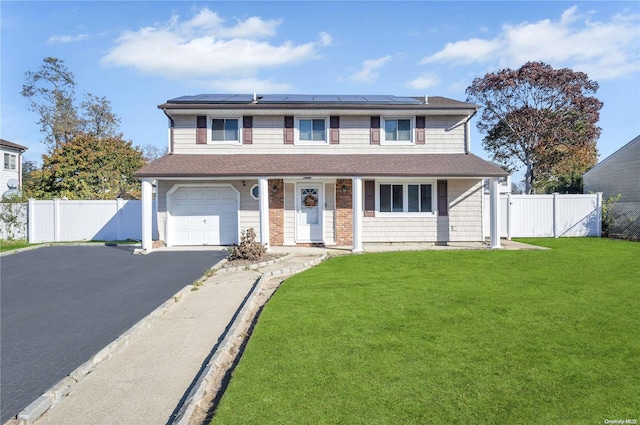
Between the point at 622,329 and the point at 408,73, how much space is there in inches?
573

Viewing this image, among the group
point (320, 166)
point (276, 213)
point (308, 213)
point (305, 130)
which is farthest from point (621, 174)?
point (276, 213)

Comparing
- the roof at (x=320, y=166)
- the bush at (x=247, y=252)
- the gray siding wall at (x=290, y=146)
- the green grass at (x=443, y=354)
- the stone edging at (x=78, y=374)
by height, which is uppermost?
the gray siding wall at (x=290, y=146)

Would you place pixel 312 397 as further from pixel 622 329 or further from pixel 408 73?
pixel 408 73

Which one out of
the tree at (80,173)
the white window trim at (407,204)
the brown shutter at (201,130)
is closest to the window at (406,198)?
the white window trim at (407,204)

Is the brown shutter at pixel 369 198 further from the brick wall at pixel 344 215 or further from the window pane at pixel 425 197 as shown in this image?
the window pane at pixel 425 197

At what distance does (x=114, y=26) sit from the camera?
12.8 meters

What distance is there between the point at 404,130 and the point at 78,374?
1354cm

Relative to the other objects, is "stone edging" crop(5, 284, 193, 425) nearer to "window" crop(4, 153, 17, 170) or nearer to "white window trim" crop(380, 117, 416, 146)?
"white window trim" crop(380, 117, 416, 146)

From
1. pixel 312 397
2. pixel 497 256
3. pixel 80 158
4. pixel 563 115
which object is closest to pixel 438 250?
pixel 497 256

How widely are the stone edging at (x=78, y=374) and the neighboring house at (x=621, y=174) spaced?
75.7 ft

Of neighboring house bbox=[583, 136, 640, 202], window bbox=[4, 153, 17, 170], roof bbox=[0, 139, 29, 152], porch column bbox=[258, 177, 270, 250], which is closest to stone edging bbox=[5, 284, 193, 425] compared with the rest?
porch column bbox=[258, 177, 270, 250]

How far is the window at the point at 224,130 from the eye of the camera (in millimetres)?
14617

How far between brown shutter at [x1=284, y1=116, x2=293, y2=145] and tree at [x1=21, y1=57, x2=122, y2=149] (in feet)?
79.7

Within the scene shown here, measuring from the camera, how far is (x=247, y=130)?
14.5 m
